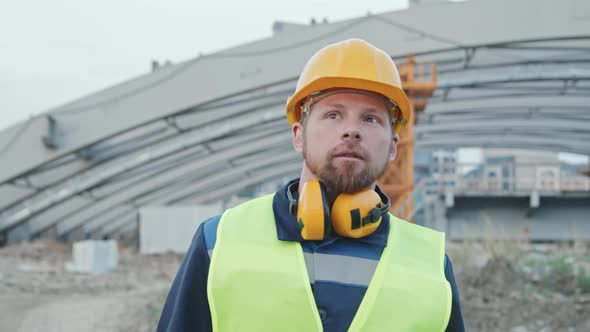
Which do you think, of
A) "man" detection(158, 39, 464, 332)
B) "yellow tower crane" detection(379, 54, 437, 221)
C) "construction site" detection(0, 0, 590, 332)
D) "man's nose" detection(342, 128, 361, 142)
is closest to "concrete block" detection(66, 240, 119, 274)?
"construction site" detection(0, 0, 590, 332)

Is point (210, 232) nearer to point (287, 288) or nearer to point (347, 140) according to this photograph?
point (287, 288)

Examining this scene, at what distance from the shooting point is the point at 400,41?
1653 cm

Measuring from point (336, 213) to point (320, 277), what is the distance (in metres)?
0.23

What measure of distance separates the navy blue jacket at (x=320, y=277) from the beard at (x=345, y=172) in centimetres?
18

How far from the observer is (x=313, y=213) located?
183cm

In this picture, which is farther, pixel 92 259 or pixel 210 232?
pixel 92 259

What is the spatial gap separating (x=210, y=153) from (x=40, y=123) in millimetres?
7013

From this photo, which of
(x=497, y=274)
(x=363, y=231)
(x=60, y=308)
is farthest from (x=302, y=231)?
(x=60, y=308)

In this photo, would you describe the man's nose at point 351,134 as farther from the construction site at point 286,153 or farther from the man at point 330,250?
the construction site at point 286,153

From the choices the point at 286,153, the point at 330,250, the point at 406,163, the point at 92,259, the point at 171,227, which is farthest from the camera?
the point at 286,153

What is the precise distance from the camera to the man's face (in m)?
1.90

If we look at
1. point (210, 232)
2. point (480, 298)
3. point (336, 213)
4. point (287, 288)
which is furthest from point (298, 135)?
point (480, 298)

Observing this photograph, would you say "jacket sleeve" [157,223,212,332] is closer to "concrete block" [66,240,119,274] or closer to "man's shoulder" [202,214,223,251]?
"man's shoulder" [202,214,223,251]

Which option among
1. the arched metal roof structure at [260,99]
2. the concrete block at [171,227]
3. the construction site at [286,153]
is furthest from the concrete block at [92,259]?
the concrete block at [171,227]
